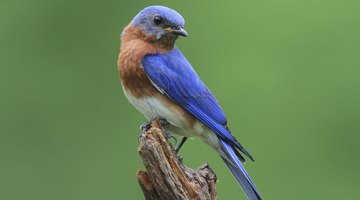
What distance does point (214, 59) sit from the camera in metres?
14.3

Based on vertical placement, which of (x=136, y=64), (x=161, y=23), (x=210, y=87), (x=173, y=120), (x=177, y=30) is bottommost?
(x=173, y=120)

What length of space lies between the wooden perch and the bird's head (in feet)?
5.07

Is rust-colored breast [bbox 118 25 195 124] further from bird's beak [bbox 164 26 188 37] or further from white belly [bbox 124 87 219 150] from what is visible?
bird's beak [bbox 164 26 188 37]

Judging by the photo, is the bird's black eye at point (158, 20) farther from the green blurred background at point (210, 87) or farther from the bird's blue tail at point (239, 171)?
the green blurred background at point (210, 87)

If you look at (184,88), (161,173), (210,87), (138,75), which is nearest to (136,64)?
(138,75)

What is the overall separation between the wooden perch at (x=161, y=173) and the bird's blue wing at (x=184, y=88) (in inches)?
41.8

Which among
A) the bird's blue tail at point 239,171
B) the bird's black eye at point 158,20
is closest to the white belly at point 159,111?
the bird's blue tail at point 239,171

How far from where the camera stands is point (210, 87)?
46.1 ft

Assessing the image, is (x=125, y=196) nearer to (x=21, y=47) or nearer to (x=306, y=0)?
(x=21, y=47)

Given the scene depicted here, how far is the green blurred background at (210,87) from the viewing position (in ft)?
45.3

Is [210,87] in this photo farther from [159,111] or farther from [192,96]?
[159,111]

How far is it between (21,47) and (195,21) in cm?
257

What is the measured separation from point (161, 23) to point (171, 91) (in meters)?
0.72

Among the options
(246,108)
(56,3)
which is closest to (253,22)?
(246,108)
